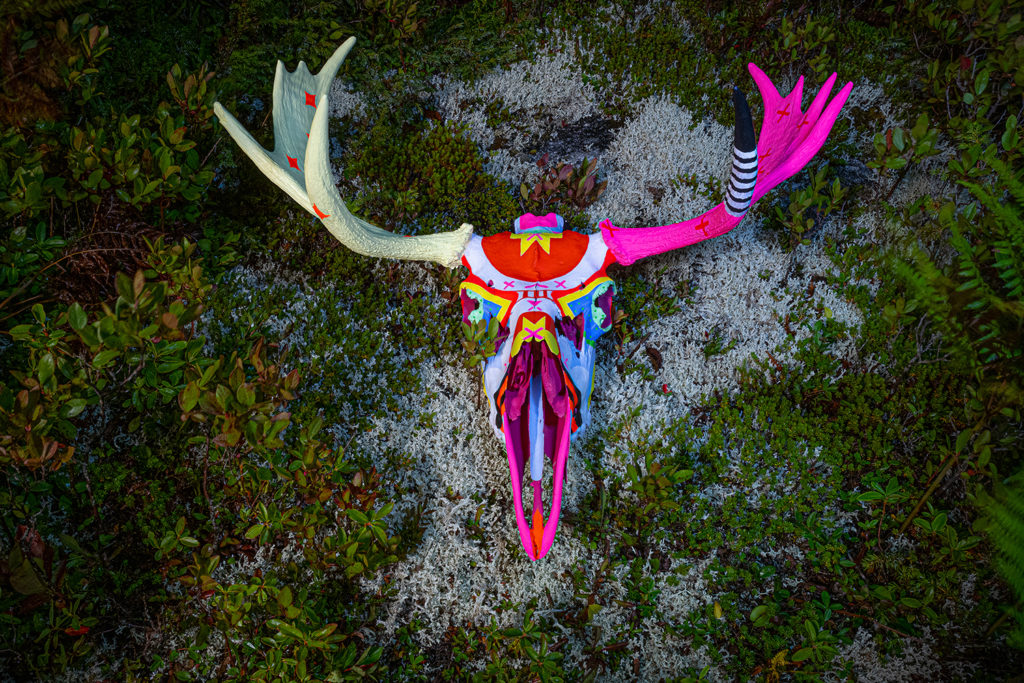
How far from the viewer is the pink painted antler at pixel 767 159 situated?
3.18 meters

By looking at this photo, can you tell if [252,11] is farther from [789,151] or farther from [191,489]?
[789,151]

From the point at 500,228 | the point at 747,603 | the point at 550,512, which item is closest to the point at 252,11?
the point at 500,228

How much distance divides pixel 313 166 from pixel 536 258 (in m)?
1.29

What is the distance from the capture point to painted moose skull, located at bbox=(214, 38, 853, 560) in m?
3.28

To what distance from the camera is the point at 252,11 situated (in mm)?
4523

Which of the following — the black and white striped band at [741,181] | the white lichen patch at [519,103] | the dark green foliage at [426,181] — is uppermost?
the white lichen patch at [519,103]

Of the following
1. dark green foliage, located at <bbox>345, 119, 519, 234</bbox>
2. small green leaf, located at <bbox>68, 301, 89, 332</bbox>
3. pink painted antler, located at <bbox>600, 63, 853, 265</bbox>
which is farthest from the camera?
dark green foliage, located at <bbox>345, 119, 519, 234</bbox>

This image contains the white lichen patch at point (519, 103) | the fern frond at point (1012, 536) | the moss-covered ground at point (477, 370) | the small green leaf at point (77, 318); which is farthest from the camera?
the white lichen patch at point (519, 103)

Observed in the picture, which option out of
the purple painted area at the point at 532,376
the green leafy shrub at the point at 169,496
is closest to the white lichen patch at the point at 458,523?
the green leafy shrub at the point at 169,496

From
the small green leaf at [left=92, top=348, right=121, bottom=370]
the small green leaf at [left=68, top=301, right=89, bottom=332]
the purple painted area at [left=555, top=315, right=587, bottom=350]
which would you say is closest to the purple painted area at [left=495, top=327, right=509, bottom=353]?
the purple painted area at [left=555, top=315, right=587, bottom=350]

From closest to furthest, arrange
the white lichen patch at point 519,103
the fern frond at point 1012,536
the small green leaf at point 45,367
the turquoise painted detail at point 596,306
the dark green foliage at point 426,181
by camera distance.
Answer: the fern frond at point 1012,536 → the small green leaf at point 45,367 → the turquoise painted detail at point 596,306 → the dark green foliage at point 426,181 → the white lichen patch at point 519,103

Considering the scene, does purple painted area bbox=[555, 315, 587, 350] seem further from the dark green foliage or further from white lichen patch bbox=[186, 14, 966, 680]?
the dark green foliage

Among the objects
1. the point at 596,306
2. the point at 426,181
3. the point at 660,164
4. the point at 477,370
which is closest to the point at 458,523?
the point at 477,370

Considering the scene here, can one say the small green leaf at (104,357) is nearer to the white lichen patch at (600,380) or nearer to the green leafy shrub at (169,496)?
the green leafy shrub at (169,496)
